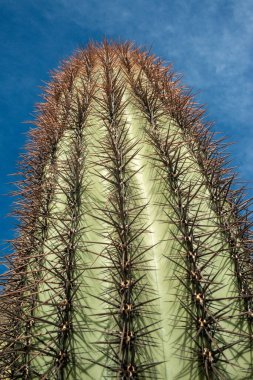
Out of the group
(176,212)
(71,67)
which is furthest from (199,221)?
(71,67)

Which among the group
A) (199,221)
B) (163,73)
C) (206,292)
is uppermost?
(163,73)

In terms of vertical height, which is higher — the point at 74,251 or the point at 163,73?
the point at 163,73

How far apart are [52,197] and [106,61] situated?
6.86 ft

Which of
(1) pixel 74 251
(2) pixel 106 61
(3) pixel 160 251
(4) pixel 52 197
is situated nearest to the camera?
(1) pixel 74 251

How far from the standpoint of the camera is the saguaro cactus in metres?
1.95

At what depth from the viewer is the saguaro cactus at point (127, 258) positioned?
195cm

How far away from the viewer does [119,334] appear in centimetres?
193

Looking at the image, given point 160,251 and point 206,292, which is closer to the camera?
point 206,292

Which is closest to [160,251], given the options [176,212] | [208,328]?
[176,212]

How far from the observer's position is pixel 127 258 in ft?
7.13

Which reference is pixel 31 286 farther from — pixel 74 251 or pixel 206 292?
pixel 206 292

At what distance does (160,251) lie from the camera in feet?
7.89

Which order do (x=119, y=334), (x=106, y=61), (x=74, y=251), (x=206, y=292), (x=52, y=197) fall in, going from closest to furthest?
1. (x=119, y=334)
2. (x=206, y=292)
3. (x=74, y=251)
4. (x=52, y=197)
5. (x=106, y=61)

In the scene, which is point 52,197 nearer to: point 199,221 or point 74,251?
point 74,251
